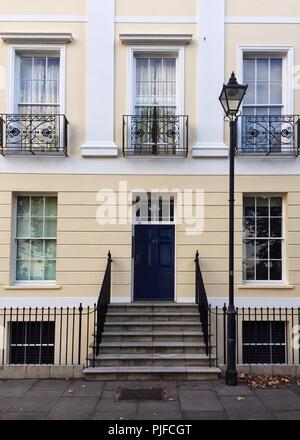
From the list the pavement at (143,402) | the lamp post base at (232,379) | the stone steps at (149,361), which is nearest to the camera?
the pavement at (143,402)

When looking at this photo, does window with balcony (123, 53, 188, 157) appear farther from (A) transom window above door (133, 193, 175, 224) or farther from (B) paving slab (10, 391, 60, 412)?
(B) paving slab (10, 391, 60, 412)

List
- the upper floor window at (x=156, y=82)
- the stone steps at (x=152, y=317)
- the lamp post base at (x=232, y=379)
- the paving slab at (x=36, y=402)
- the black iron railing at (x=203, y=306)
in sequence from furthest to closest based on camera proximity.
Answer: the upper floor window at (x=156, y=82) < the stone steps at (x=152, y=317) < the black iron railing at (x=203, y=306) < the lamp post base at (x=232, y=379) < the paving slab at (x=36, y=402)

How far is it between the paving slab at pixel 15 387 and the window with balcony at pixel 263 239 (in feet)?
18.5

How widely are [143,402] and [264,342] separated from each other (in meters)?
4.47

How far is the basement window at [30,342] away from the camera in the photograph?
10.3 metres

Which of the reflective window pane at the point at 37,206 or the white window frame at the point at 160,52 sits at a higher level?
the white window frame at the point at 160,52

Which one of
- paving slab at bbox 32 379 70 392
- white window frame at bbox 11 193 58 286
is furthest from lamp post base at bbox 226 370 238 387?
white window frame at bbox 11 193 58 286

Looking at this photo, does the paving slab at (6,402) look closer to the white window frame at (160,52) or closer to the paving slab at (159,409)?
the paving slab at (159,409)

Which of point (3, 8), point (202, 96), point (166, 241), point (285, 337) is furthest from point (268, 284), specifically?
point (3, 8)

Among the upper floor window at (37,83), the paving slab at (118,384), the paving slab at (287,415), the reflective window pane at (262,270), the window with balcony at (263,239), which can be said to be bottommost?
the paving slab at (118,384)

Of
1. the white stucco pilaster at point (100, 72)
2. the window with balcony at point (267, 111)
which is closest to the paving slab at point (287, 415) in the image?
the window with balcony at point (267, 111)

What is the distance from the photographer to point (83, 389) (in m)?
7.68
